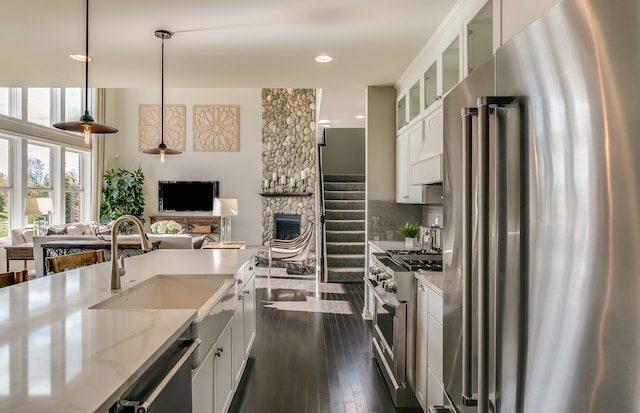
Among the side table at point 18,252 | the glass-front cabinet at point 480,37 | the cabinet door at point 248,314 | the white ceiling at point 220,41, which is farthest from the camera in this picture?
the side table at point 18,252

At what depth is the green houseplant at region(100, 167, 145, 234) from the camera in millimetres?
9867

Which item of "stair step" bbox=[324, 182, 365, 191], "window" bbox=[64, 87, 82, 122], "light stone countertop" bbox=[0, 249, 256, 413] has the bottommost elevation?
"light stone countertop" bbox=[0, 249, 256, 413]

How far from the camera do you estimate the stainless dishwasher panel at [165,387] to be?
1.00 meters

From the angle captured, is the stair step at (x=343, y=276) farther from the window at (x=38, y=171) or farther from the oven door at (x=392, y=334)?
the window at (x=38, y=171)

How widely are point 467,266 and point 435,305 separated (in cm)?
106

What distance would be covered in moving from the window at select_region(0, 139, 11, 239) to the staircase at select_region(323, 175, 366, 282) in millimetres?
5702

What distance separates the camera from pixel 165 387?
1.20m

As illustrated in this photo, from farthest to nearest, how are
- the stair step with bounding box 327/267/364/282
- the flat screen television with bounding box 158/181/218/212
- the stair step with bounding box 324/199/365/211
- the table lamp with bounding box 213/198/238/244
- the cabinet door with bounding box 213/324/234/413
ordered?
the flat screen television with bounding box 158/181/218/212 → the table lamp with bounding box 213/198/238/244 → the stair step with bounding box 324/199/365/211 → the stair step with bounding box 327/267/364/282 → the cabinet door with bounding box 213/324/234/413

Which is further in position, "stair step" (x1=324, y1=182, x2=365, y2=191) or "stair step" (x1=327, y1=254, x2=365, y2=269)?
"stair step" (x1=324, y1=182, x2=365, y2=191)

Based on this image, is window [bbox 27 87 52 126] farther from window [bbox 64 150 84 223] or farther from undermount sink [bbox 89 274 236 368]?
undermount sink [bbox 89 274 236 368]

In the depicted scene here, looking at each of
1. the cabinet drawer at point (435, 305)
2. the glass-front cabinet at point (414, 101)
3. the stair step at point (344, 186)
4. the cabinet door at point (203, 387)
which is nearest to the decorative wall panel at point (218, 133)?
the stair step at point (344, 186)

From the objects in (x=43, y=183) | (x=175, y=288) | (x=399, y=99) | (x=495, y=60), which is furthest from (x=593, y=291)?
(x=43, y=183)

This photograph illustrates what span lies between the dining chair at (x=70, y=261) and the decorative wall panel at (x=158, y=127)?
7.85m

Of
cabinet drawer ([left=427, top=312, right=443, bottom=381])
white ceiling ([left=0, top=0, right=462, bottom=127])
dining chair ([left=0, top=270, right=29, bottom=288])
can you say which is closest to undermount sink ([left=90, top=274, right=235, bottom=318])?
dining chair ([left=0, top=270, right=29, bottom=288])
